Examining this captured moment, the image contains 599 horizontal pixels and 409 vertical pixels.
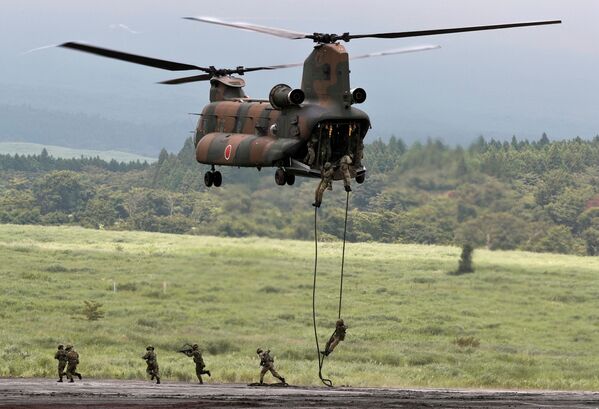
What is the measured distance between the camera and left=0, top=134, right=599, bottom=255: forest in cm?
4878

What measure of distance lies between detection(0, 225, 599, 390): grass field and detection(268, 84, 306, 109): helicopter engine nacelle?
1827 cm

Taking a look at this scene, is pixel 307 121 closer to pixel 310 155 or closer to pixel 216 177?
pixel 310 155

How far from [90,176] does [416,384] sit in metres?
132

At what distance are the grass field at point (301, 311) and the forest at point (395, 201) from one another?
2536mm

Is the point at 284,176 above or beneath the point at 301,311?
above

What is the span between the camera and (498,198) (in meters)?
59.0

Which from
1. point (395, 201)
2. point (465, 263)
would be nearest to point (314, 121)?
point (395, 201)

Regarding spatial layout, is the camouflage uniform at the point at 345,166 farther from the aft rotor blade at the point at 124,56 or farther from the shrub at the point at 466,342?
the shrub at the point at 466,342

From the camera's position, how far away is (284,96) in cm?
3241

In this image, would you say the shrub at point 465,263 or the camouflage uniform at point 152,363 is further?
the shrub at point 465,263

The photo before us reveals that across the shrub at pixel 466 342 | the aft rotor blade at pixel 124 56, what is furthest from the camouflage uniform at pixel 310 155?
the shrub at pixel 466 342

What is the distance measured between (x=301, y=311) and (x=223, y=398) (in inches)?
1426

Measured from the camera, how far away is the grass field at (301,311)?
5625 centimetres

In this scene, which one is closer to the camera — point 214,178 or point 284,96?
point 284,96
